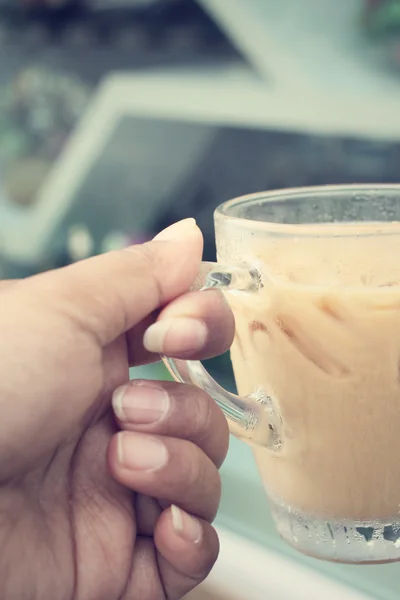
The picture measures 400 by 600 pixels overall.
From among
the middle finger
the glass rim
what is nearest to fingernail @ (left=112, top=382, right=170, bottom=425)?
the middle finger

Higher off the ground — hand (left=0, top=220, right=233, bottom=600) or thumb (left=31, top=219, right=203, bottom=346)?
thumb (left=31, top=219, right=203, bottom=346)

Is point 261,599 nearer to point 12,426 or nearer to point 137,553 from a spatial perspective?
point 137,553

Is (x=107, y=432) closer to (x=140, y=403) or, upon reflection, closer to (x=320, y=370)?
(x=140, y=403)

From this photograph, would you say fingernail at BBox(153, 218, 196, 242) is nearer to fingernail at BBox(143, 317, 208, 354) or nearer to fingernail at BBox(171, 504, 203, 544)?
fingernail at BBox(143, 317, 208, 354)

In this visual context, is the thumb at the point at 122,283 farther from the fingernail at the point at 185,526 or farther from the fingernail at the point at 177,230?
the fingernail at the point at 185,526

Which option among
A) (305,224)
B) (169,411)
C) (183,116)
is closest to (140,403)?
(169,411)

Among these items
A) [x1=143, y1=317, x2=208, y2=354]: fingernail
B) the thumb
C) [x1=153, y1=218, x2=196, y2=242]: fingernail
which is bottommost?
[x1=143, y1=317, x2=208, y2=354]: fingernail

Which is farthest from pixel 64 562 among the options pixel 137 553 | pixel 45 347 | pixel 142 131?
pixel 142 131
